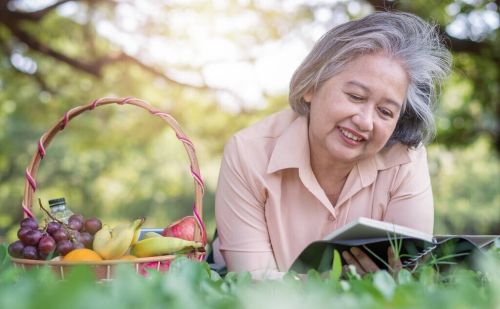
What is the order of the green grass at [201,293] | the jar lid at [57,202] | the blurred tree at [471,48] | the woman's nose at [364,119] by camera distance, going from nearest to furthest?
the green grass at [201,293] → the jar lid at [57,202] → the woman's nose at [364,119] → the blurred tree at [471,48]

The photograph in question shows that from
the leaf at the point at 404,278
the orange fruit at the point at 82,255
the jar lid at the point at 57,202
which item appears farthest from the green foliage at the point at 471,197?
the leaf at the point at 404,278

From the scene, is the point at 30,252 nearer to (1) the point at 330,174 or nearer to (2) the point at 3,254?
(2) the point at 3,254

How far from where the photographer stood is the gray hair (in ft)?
7.54

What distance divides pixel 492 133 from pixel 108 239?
6.77m

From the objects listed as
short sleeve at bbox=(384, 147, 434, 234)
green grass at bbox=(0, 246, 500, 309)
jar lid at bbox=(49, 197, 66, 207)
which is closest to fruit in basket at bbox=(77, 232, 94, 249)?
jar lid at bbox=(49, 197, 66, 207)

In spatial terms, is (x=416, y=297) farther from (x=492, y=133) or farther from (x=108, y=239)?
(x=492, y=133)

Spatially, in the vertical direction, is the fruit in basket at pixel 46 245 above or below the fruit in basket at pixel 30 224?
Result: below

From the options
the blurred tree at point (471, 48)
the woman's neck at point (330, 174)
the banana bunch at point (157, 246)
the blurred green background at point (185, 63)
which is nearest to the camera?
the banana bunch at point (157, 246)

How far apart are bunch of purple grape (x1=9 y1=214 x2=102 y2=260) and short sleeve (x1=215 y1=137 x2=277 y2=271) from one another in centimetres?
60

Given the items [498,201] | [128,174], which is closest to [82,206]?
[128,174]

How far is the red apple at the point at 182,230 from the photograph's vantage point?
2.01m

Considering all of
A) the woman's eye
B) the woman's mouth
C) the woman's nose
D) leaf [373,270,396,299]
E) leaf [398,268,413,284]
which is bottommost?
leaf [398,268,413,284]

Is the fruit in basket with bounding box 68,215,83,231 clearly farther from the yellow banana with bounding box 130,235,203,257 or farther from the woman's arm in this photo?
the woman's arm

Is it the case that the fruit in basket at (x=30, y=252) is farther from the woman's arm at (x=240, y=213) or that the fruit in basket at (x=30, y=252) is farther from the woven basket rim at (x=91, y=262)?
the woman's arm at (x=240, y=213)
